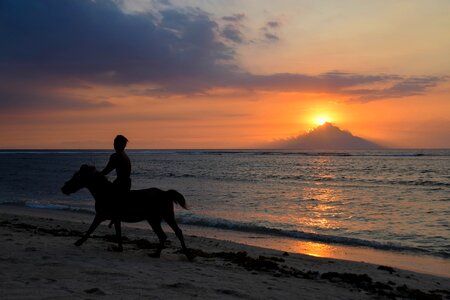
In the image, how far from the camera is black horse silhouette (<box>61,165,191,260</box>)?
7855 mm

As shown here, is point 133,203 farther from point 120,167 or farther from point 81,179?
point 81,179

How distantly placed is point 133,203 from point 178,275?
2076 millimetres

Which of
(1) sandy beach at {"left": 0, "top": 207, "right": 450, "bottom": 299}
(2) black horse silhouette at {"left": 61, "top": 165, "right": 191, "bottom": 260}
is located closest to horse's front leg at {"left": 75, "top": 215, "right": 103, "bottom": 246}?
(2) black horse silhouette at {"left": 61, "top": 165, "right": 191, "bottom": 260}

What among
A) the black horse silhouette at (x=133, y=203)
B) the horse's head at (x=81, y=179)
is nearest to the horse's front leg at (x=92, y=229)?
the black horse silhouette at (x=133, y=203)

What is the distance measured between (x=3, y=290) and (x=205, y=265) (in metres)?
3.55

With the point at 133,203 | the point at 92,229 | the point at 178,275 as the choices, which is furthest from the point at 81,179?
the point at 178,275

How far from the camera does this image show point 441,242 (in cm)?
1199

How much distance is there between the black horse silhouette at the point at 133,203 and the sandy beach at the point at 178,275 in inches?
24.9

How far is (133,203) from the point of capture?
26.1ft

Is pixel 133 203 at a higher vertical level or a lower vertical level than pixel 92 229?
higher

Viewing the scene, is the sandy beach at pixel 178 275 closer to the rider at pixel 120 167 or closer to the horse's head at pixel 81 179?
the horse's head at pixel 81 179

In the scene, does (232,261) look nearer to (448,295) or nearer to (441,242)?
(448,295)

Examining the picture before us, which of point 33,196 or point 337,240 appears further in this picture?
point 33,196

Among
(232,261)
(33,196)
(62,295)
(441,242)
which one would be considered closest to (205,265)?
(232,261)
